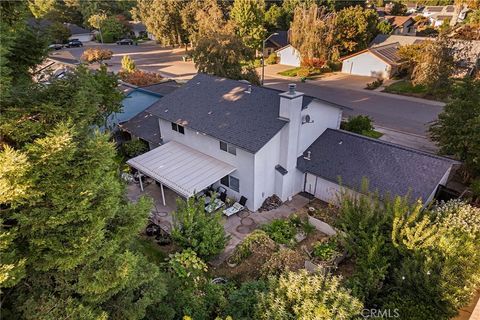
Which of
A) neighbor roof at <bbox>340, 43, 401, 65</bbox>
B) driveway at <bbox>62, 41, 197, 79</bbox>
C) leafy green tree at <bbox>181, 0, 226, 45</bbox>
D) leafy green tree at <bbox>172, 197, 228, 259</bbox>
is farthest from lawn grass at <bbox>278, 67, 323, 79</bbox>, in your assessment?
leafy green tree at <bbox>172, 197, 228, 259</bbox>

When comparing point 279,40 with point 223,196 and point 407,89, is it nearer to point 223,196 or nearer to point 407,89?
point 407,89

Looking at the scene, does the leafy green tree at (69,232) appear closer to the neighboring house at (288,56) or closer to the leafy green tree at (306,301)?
the leafy green tree at (306,301)

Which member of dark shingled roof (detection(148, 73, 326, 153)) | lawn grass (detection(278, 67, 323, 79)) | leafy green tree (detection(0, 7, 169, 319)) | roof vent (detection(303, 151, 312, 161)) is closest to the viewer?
leafy green tree (detection(0, 7, 169, 319))

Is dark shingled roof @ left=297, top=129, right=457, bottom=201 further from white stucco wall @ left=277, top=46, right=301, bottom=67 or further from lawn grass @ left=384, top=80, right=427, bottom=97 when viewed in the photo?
white stucco wall @ left=277, top=46, right=301, bottom=67

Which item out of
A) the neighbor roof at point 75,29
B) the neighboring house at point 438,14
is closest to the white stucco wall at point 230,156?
the neighbor roof at point 75,29

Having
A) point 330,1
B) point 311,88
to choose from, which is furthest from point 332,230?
point 330,1

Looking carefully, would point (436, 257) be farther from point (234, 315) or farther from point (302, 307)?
point (234, 315)
